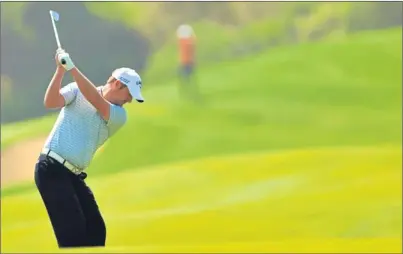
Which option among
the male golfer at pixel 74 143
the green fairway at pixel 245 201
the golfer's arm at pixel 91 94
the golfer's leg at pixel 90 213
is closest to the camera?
the golfer's arm at pixel 91 94

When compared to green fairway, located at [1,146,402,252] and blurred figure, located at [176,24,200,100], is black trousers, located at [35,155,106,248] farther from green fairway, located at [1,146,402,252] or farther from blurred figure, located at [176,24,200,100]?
blurred figure, located at [176,24,200,100]

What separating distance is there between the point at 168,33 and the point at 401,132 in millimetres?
1741

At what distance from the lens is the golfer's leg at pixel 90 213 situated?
3.27 meters

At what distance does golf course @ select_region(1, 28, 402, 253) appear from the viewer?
5.75m

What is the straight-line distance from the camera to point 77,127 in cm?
320

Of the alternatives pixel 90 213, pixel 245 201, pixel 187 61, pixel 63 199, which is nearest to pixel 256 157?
pixel 245 201

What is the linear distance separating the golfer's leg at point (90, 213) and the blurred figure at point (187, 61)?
2.84m

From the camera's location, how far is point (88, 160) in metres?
3.24

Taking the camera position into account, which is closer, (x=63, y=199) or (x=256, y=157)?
(x=63, y=199)

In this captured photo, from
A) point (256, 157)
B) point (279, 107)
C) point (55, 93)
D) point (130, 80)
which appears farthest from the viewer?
point (279, 107)

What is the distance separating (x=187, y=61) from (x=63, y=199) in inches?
119

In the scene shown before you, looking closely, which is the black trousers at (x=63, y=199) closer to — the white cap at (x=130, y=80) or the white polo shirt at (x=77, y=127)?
the white polo shirt at (x=77, y=127)

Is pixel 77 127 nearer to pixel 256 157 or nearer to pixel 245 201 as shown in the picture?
pixel 245 201

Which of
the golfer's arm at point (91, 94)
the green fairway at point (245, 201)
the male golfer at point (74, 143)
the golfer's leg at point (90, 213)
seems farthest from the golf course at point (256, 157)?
the golfer's arm at point (91, 94)
